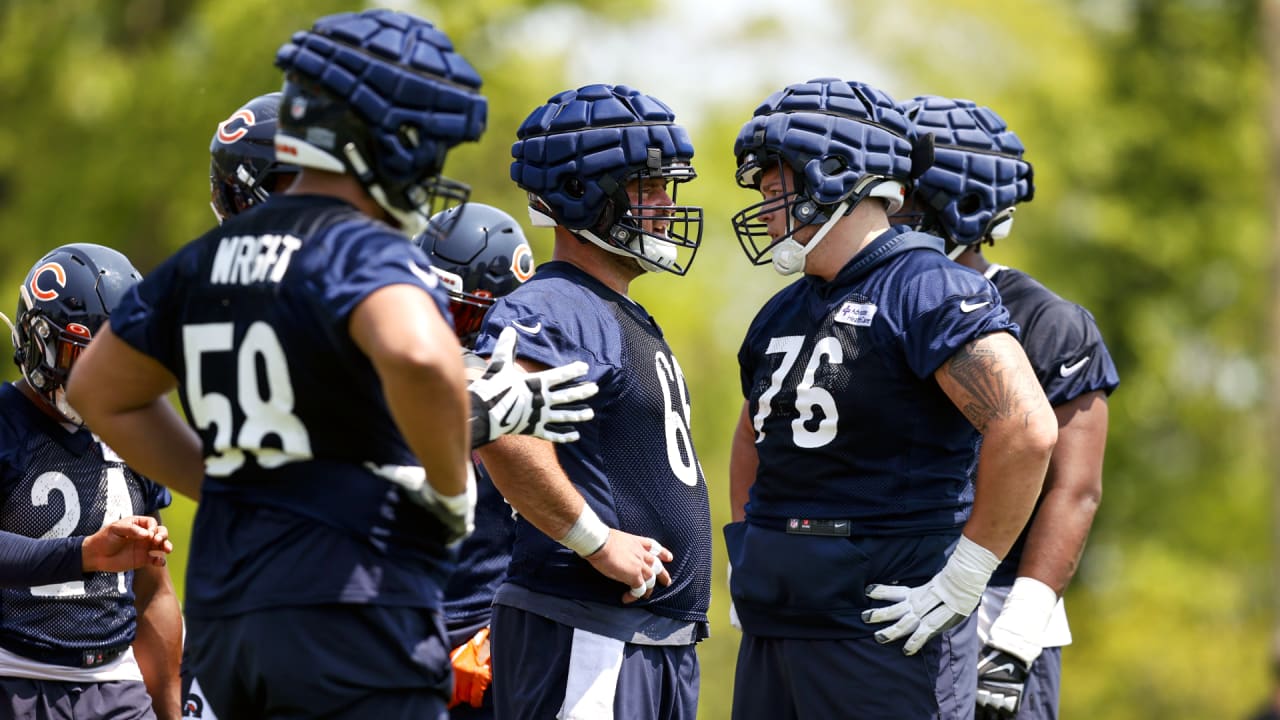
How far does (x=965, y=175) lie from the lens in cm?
505

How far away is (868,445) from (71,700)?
2525mm

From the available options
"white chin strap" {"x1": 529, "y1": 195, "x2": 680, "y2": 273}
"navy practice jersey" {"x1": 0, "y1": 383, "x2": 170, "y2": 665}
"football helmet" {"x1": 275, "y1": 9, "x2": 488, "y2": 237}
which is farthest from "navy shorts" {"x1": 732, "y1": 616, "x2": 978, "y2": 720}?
"navy practice jersey" {"x1": 0, "y1": 383, "x2": 170, "y2": 665}

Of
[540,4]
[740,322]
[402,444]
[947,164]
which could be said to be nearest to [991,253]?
[740,322]

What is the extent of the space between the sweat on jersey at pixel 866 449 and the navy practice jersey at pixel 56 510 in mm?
1957

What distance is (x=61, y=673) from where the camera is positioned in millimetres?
4484

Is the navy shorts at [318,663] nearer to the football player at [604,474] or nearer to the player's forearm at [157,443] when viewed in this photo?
the player's forearm at [157,443]

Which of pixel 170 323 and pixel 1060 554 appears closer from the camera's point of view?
pixel 170 323

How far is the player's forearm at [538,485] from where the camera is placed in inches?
156

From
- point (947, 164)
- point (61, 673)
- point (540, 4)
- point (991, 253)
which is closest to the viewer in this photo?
point (61, 673)

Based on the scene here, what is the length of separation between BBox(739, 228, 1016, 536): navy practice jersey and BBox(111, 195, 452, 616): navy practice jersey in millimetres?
1370

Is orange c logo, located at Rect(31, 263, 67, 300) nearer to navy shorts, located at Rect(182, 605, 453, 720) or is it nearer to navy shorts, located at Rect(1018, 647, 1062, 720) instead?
navy shorts, located at Rect(182, 605, 453, 720)

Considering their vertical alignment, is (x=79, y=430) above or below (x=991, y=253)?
below

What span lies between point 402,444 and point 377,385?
0.51 feet

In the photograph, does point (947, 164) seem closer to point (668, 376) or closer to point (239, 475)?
point (668, 376)
